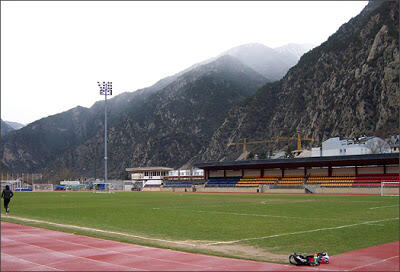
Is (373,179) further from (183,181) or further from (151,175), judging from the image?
(151,175)

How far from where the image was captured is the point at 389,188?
57000mm

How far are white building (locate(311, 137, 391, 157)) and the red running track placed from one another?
104 m

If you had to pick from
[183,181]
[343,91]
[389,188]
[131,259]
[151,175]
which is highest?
[343,91]

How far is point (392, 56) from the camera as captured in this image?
429 ft

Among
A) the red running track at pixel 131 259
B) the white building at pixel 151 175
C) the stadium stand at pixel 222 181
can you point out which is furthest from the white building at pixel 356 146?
the red running track at pixel 131 259

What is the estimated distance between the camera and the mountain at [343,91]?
5059 inches

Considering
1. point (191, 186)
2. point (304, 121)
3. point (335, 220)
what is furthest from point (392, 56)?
point (335, 220)

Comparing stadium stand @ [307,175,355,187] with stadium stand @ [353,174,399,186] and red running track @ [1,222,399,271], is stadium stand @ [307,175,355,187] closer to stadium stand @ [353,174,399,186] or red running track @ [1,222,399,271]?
stadium stand @ [353,174,399,186]

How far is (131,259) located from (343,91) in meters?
144

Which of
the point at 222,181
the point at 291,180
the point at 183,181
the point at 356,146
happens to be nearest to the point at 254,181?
the point at 291,180

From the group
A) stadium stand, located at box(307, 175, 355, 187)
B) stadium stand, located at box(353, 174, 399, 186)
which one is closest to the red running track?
stadium stand, located at box(353, 174, 399, 186)

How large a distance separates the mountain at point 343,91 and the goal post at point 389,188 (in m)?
68.0

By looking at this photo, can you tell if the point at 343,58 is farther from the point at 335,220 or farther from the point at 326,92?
the point at 335,220

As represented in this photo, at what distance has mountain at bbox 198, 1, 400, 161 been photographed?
128 m
